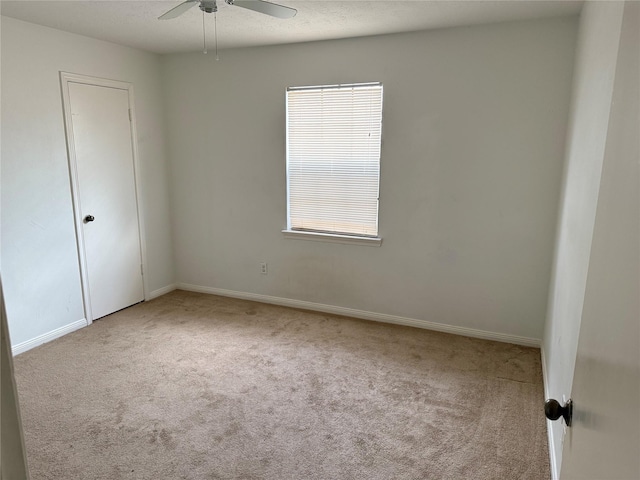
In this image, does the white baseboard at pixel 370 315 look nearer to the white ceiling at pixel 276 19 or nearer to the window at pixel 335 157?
the window at pixel 335 157

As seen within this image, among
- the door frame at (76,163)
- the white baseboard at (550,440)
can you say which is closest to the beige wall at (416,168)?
the door frame at (76,163)

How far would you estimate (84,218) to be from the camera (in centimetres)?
370

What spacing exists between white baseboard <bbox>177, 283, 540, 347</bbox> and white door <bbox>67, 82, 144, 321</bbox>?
815 mm

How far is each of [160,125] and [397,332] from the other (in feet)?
10.4

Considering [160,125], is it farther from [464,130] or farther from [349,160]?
[464,130]

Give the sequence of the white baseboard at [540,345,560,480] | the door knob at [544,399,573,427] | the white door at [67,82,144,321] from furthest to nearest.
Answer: the white door at [67,82,144,321] → the white baseboard at [540,345,560,480] → the door knob at [544,399,573,427]

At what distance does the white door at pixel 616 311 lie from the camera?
23.2 inches

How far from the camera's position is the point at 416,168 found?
3.51 metres

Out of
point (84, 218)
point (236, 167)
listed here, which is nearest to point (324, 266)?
point (236, 167)

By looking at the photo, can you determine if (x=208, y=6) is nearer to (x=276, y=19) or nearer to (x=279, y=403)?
(x=276, y=19)

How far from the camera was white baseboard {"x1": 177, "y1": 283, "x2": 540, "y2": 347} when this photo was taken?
3.48m

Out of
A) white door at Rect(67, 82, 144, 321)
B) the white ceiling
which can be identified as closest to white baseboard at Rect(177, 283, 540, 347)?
white door at Rect(67, 82, 144, 321)

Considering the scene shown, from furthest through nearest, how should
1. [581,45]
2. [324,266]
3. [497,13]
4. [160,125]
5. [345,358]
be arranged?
[160,125] → [324,266] → [345,358] → [497,13] → [581,45]

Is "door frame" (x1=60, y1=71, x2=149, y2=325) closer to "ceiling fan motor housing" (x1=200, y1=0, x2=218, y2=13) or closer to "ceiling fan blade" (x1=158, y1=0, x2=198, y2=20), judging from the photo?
"ceiling fan blade" (x1=158, y1=0, x2=198, y2=20)
